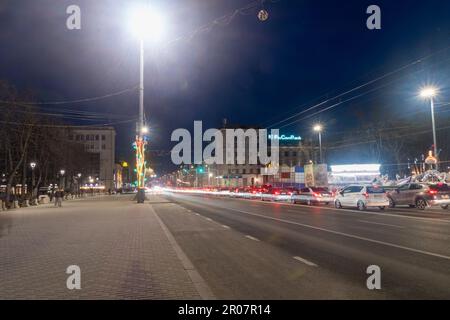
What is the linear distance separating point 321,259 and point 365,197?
20.3 m

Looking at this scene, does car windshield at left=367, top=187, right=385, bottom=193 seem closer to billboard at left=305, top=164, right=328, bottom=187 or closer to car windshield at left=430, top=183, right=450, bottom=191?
car windshield at left=430, top=183, right=450, bottom=191

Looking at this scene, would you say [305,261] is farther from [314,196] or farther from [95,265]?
[314,196]

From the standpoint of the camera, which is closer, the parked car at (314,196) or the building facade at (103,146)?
the parked car at (314,196)

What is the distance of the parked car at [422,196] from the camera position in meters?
29.9

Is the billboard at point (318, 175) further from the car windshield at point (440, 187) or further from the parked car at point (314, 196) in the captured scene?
the car windshield at point (440, 187)

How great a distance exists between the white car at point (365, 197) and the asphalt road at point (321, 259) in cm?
1100

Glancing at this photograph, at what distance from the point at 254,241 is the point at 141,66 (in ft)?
77.1

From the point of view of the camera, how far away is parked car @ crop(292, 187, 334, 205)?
39.5 metres

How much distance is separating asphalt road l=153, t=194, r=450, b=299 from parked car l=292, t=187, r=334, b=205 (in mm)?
20242

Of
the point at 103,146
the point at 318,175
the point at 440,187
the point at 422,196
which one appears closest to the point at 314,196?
the point at 422,196

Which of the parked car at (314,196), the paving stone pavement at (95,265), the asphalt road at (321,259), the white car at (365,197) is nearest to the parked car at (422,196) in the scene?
the white car at (365,197)

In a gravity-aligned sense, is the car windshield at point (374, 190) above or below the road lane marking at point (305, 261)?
above

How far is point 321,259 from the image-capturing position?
36.7 feet
